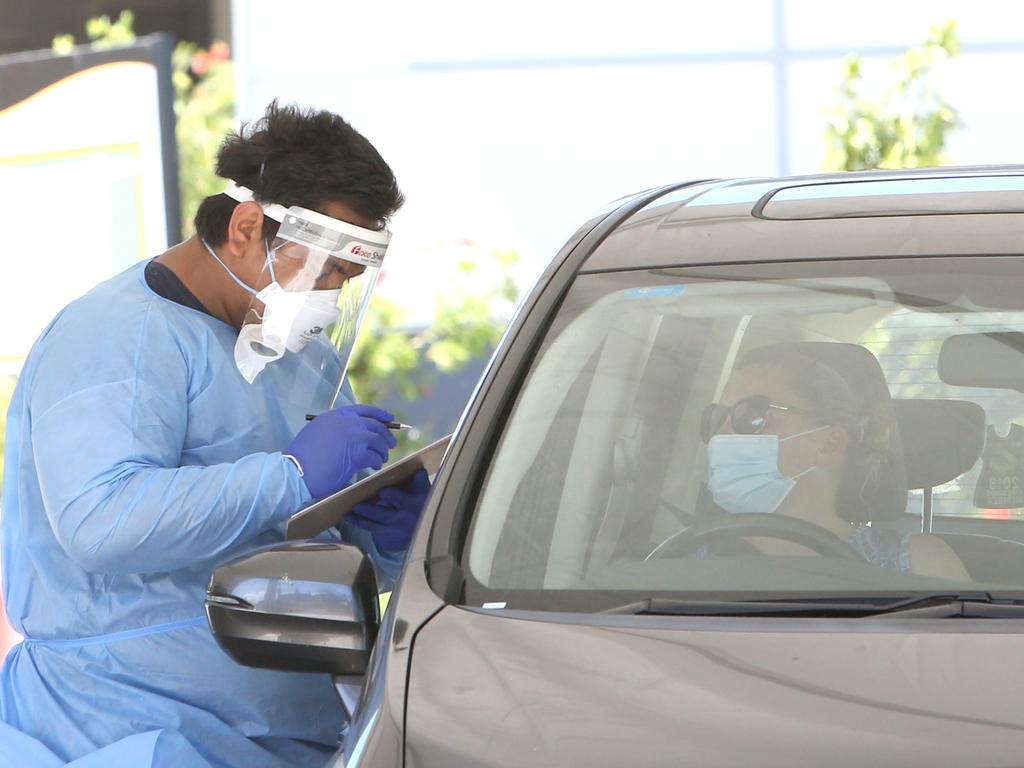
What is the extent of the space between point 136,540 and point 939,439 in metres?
1.22

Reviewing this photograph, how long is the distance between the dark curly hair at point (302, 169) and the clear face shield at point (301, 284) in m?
0.03

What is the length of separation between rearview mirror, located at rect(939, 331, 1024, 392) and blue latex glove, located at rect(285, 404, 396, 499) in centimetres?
98

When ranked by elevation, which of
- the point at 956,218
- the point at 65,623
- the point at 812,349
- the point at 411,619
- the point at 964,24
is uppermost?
the point at 964,24

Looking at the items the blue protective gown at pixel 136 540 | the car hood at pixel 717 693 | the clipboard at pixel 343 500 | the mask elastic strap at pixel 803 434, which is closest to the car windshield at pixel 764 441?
the mask elastic strap at pixel 803 434

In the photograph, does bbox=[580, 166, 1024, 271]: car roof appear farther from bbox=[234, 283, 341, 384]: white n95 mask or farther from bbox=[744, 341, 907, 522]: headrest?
bbox=[234, 283, 341, 384]: white n95 mask

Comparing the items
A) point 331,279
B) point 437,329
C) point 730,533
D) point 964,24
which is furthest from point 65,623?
point 964,24

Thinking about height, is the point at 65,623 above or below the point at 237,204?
below

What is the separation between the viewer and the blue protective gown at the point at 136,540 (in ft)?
7.39

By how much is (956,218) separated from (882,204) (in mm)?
140

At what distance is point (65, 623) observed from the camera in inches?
94.7

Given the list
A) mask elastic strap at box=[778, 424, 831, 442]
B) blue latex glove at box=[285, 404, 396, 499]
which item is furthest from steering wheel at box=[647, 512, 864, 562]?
blue latex glove at box=[285, 404, 396, 499]

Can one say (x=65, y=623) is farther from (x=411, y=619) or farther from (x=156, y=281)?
(x=411, y=619)

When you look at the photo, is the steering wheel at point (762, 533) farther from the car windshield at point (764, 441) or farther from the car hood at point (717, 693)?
the car hood at point (717, 693)

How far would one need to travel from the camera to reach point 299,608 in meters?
1.89
